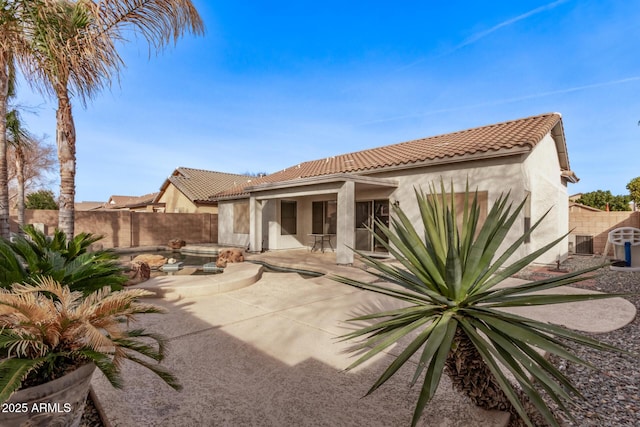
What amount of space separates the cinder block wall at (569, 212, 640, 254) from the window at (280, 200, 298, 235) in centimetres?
1293

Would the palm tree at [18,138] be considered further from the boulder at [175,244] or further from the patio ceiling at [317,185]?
the patio ceiling at [317,185]

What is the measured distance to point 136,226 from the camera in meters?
18.2

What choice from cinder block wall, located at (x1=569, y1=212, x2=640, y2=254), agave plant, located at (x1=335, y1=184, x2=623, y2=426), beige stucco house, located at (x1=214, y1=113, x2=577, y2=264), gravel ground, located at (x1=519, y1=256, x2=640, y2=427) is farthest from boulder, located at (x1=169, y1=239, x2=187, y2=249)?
cinder block wall, located at (x1=569, y1=212, x2=640, y2=254)

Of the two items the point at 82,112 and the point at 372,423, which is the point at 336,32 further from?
the point at 372,423

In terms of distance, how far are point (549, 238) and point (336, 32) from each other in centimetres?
1302

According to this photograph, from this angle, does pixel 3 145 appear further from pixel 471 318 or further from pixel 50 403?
pixel 471 318

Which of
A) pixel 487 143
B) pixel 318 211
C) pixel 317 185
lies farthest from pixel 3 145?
pixel 487 143

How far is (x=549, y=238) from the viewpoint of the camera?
10.6m

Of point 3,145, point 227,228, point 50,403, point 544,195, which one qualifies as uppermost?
point 3,145

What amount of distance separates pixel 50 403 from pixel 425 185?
35.0 ft

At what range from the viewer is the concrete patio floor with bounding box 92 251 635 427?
8.27 ft

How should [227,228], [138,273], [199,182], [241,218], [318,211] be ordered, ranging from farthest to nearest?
1. [199,182]
2. [227,228]
3. [241,218]
4. [318,211]
5. [138,273]

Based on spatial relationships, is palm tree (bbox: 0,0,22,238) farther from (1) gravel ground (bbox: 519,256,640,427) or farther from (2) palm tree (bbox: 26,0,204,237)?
(1) gravel ground (bbox: 519,256,640,427)

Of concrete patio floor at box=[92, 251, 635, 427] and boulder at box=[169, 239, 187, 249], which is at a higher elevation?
boulder at box=[169, 239, 187, 249]
